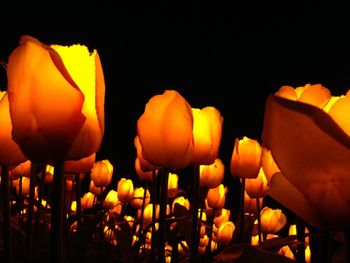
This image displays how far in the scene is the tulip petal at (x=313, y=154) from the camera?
48 cm

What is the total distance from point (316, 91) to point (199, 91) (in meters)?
3.31

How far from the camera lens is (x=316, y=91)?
773 mm

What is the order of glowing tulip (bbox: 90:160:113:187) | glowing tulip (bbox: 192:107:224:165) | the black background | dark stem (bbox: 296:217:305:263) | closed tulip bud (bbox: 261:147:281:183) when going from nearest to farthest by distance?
closed tulip bud (bbox: 261:147:281:183), dark stem (bbox: 296:217:305:263), glowing tulip (bbox: 192:107:224:165), glowing tulip (bbox: 90:160:113:187), the black background

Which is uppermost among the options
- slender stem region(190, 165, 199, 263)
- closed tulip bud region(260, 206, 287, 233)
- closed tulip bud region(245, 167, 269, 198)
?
slender stem region(190, 165, 199, 263)

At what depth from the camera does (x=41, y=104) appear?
594mm

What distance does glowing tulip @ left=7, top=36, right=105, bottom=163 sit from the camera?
585 mm

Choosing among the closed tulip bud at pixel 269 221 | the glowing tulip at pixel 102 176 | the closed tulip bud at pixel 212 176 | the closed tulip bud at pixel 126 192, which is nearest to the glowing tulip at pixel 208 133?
the closed tulip bud at pixel 212 176

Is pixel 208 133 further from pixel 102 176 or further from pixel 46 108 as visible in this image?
pixel 102 176

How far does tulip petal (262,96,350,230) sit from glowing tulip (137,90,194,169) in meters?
0.40

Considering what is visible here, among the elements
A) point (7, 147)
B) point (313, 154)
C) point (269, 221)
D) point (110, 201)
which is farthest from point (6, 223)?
point (110, 201)

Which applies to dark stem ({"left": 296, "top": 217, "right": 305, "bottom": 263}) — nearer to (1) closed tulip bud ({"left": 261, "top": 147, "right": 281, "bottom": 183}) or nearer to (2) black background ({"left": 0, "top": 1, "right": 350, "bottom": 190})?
(1) closed tulip bud ({"left": 261, "top": 147, "right": 281, "bottom": 183})

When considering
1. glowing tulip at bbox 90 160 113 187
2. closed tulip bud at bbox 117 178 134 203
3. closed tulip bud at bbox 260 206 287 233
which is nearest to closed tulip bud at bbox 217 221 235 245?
closed tulip bud at bbox 260 206 287 233

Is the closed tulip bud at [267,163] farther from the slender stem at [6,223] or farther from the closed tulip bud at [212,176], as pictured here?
the closed tulip bud at [212,176]

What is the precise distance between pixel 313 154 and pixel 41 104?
318mm
